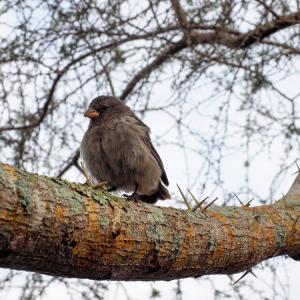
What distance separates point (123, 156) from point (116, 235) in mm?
2208

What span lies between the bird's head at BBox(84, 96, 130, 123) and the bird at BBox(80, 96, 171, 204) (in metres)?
0.05

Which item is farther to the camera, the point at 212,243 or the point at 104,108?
the point at 104,108

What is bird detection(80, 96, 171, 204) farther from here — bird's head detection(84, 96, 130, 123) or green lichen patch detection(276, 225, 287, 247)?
green lichen patch detection(276, 225, 287, 247)

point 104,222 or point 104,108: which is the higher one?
point 104,108

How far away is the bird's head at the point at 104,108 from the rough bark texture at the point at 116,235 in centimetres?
204

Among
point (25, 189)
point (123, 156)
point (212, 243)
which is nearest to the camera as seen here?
point (25, 189)

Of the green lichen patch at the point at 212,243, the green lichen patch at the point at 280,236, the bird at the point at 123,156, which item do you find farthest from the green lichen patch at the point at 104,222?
the bird at the point at 123,156

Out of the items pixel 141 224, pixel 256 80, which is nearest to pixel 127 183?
pixel 256 80

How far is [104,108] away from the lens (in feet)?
15.8

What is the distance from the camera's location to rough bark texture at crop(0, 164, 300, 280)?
175cm

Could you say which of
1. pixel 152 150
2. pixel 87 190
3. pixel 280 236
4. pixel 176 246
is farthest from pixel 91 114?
pixel 87 190

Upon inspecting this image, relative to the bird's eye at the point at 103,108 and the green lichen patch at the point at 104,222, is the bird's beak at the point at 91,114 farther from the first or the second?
the green lichen patch at the point at 104,222

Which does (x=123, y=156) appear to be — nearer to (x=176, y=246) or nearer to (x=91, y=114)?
(x=91, y=114)

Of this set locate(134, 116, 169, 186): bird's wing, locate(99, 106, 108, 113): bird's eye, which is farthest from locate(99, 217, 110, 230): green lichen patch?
locate(99, 106, 108, 113): bird's eye
